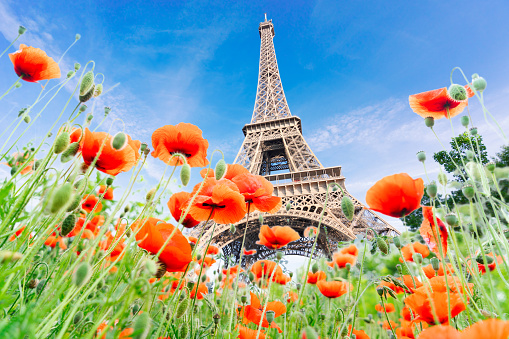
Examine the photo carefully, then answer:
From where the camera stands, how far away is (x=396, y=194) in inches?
40.4

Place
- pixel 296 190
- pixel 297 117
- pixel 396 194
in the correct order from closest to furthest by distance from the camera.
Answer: pixel 396 194
pixel 296 190
pixel 297 117

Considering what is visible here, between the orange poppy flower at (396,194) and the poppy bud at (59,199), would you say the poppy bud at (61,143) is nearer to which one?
the poppy bud at (59,199)

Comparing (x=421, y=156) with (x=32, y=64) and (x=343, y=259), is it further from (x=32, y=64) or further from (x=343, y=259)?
(x=32, y=64)

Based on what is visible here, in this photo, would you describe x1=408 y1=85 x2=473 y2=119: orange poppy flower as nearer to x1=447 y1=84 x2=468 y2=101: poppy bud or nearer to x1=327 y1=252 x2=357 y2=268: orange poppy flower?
x1=447 y1=84 x2=468 y2=101: poppy bud

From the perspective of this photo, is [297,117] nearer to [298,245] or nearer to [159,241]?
[298,245]

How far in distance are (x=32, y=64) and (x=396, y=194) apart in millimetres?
1824

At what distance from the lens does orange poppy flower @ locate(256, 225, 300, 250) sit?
1.66m

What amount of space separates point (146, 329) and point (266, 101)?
22.9 metres

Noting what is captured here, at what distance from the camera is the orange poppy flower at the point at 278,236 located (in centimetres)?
166

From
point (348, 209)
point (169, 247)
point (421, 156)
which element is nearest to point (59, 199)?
point (169, 247)

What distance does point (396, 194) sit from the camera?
1.03 m

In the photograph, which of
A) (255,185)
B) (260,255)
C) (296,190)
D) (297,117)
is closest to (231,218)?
(255,185)

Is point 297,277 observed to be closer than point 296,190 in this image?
Yes

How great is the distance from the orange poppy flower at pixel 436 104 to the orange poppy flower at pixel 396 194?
1.48ft
